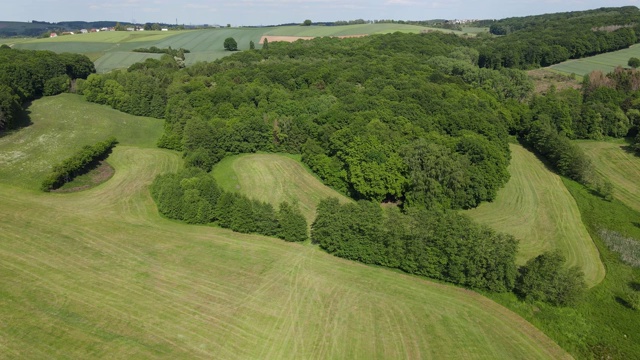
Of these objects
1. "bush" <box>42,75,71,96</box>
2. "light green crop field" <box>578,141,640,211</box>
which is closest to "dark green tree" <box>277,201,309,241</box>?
"light green crop field" <box>578,141,640,211</box>

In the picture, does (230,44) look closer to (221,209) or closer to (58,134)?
(58,134)

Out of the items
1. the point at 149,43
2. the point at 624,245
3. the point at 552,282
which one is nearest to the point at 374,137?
the point at 552,282

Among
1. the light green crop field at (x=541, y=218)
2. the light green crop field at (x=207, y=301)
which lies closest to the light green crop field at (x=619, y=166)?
the light green crop field at (x=541, y=218)

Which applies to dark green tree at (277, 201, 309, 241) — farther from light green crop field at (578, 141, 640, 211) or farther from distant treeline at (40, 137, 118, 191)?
light green crop field at (578, 141, 640, 211)

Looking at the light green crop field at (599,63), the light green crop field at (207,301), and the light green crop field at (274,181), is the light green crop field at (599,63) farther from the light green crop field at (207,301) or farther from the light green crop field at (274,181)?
the light green crop field at (207,301)

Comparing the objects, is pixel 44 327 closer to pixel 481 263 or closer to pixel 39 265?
pixel 39 265
